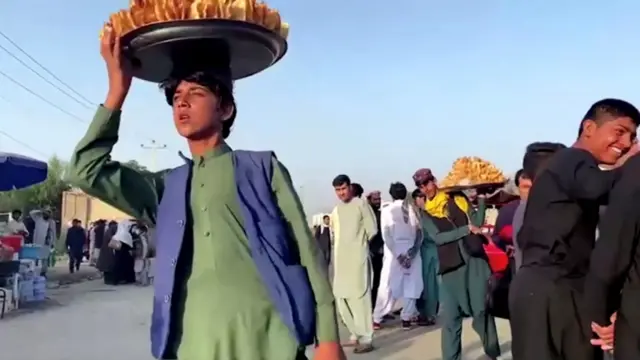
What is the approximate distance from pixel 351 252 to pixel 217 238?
608 cm

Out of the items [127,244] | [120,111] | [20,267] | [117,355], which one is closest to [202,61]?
[120,111]

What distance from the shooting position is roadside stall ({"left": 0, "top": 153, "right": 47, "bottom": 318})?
430 inches

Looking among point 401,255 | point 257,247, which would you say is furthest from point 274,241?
point 401,255

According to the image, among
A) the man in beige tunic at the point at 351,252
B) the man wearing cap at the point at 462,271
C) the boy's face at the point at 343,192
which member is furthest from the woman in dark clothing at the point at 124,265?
the man wearing cap at the point at 462,271

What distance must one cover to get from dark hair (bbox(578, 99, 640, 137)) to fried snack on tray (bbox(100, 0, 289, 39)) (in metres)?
1.97

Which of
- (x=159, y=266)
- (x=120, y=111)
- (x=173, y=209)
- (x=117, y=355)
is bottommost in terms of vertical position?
(x=117, y=355)

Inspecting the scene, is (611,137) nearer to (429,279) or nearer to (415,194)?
(415,194)

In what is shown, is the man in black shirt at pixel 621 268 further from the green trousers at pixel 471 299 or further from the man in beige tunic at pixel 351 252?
the man in beige tunic at pixel 351 252

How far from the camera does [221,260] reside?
7.65 ft

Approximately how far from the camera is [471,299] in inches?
266

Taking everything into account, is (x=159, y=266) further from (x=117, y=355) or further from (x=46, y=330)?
(x=46, y=330)

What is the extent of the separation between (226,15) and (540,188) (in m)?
2.10

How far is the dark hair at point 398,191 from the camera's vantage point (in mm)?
9461

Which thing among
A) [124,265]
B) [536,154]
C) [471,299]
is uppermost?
[536,154]
